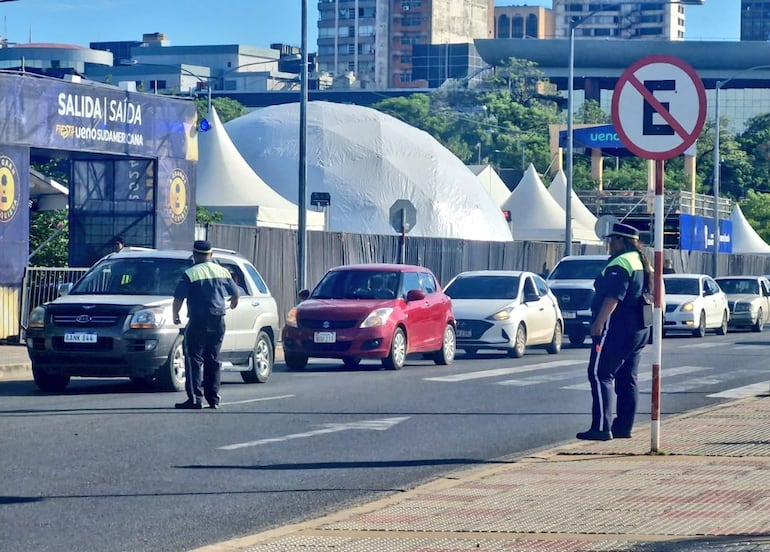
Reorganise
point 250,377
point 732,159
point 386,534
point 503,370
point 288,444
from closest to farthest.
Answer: point 386,534
point 288,444
point 250,377
point 503,370
point 732,159

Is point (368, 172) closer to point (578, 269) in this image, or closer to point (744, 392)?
point (578, 269)

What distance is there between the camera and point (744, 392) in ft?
63.0

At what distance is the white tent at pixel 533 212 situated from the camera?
6650cm

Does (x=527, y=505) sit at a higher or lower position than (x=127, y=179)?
lower

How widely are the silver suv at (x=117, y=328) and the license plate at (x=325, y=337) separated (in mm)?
3635

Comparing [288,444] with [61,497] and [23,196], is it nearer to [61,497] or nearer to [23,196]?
[61,497]

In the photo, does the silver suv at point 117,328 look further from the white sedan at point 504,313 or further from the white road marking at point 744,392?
the white sedan at point 504,313

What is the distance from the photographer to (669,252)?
185ft

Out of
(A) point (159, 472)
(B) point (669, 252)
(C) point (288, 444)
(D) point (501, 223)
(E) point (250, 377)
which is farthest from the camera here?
(D) point (501, 223)

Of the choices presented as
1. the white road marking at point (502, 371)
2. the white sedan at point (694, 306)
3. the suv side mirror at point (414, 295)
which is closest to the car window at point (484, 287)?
the white road marking at point (502, 371)

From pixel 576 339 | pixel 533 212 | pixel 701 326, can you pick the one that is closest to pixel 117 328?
pixel 576 339

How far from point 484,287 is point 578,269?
6.13 metres

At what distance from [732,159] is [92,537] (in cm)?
10992

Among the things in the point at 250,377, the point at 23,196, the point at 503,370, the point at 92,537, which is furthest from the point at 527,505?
the point at 23,196
